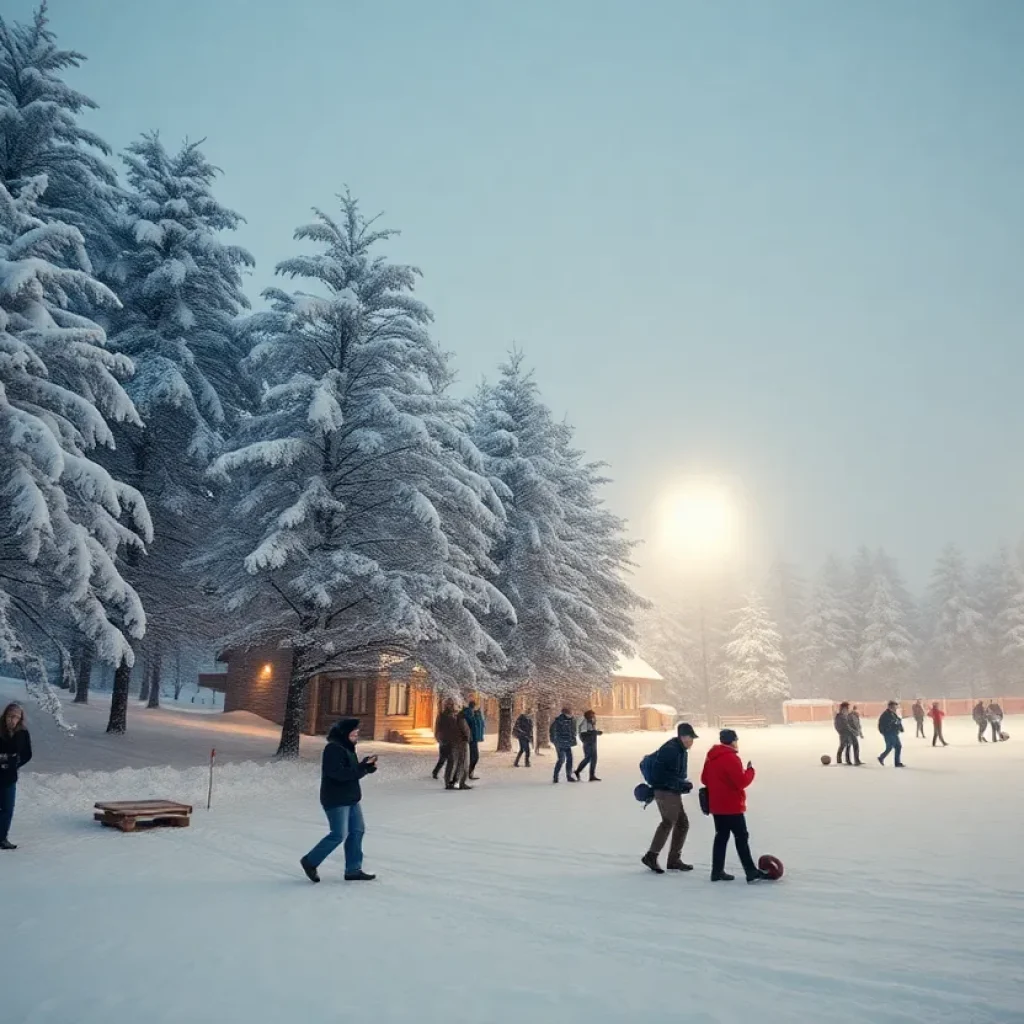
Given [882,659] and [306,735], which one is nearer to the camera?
[306,735]

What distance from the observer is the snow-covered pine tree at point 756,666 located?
181 ft

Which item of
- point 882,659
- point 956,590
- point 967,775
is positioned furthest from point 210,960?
point 956,590

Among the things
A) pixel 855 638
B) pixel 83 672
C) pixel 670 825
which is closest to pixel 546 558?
pixel 670 825

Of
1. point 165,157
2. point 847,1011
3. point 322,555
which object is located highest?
point 165,157

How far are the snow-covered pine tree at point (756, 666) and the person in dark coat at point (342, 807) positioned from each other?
2015 inches

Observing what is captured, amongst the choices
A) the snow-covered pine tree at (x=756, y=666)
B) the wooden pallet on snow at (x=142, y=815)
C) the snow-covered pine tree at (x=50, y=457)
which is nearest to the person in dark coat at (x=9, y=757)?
the wooden pallet on snow at (x=142, y=815)

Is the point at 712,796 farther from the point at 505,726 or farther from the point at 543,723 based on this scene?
the point at 543,723

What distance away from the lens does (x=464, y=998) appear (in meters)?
4.91

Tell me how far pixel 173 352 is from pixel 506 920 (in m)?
19.0

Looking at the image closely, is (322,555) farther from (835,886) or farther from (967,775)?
(967,775)

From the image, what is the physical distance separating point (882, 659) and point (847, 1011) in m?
62.9

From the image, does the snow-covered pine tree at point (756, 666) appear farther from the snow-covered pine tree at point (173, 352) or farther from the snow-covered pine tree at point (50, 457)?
the snow-covered pine tree at point (50, 457)

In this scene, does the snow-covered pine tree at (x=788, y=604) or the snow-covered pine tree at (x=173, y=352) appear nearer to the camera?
the snow-covered pine tree at (x=173, y=352)

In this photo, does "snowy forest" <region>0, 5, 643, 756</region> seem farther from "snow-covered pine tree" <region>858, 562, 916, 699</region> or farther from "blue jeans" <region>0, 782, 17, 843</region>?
"snow-covered pine tree" <region>858, 562, 916, 699</region>
